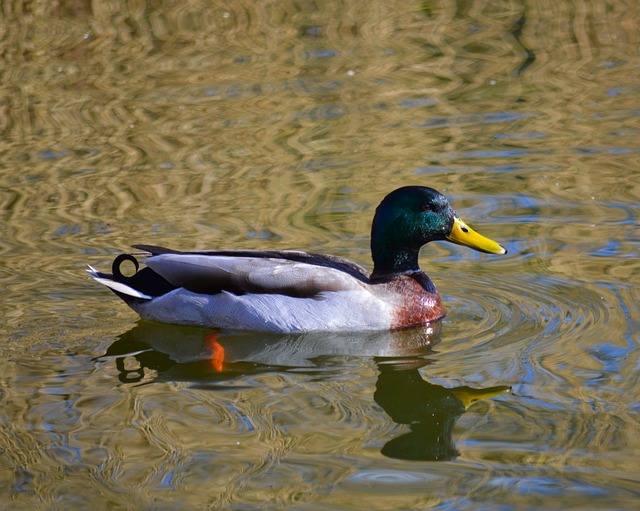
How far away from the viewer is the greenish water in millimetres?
5512

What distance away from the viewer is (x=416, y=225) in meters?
7.67

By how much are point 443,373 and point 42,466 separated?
2.35 meters

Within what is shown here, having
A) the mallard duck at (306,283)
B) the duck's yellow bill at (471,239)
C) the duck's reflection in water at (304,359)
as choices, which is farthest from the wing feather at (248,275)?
the duck's yellow bill at (471,239)

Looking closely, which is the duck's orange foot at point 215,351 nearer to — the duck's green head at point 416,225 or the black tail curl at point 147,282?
the black tail curl at point 147,282

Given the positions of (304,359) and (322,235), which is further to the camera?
(322,235)

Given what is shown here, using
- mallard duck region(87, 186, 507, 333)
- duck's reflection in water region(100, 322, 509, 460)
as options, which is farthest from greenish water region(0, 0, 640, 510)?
mallard duck region(87, 186, 507, 333)

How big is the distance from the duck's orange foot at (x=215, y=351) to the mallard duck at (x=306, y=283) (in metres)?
0.17

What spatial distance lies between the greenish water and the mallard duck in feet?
0.47

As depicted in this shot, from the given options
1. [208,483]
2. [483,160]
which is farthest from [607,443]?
[483,160]

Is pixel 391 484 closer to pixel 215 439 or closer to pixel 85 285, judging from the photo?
pixel 215 439

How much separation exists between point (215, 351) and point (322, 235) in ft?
6.20

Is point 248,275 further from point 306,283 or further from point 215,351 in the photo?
point 215,351

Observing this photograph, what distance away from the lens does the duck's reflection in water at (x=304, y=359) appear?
20.6 feet

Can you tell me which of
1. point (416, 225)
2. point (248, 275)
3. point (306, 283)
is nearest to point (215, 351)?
point (248, 275)
